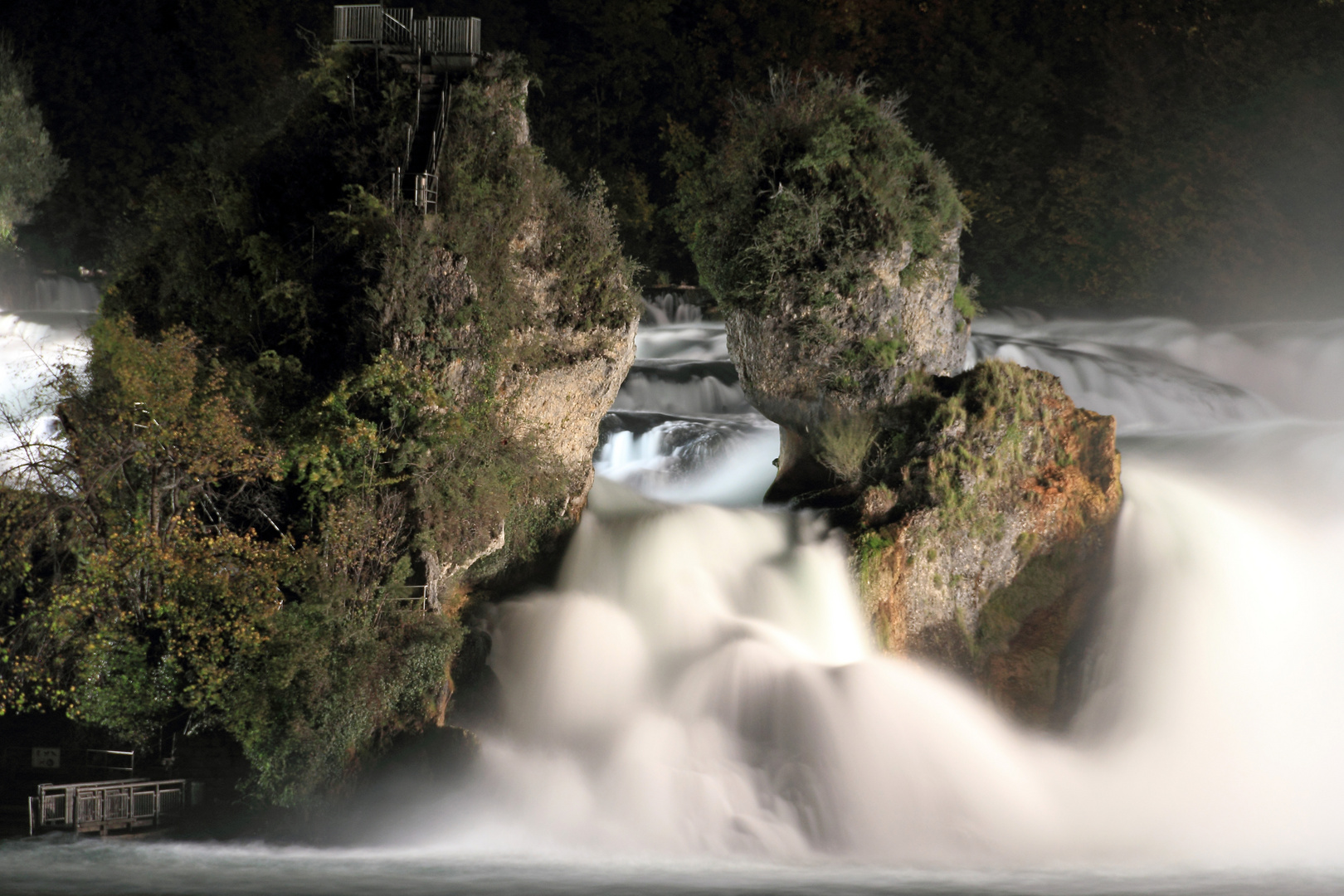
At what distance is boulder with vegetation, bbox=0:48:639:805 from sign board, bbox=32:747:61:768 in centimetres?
86

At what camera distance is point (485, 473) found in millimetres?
17594

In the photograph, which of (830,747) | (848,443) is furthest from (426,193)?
(830,747)

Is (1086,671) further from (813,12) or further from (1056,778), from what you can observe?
(813,12)

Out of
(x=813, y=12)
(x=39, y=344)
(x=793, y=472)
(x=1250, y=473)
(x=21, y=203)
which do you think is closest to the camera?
(x=793, y=472)

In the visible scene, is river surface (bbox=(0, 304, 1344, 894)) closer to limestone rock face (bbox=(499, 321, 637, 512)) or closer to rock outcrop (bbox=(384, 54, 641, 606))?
limestone rock face (bbox=(499, 321, 637, 512))

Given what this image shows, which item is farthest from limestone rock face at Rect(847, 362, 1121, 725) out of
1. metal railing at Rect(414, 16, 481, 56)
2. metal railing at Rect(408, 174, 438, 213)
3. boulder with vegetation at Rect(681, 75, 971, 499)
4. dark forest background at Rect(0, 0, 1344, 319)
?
dark forest background at Rect(0, 0, 1344, 319)

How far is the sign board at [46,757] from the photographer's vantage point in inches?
665

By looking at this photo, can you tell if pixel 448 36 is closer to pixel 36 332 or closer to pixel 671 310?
pixel 671 310

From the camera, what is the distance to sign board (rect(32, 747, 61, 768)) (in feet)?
55.4

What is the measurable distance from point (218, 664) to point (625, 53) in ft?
88.3

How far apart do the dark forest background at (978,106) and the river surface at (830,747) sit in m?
18.6

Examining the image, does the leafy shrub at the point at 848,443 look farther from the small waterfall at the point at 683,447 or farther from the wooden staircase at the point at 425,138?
the wooden staircase at the point at 425,138

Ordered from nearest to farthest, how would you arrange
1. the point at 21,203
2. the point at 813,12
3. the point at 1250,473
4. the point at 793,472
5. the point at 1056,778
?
the point at 1056,778 → the point at 793,472 → the point at 1250,473 → the point at 21,203 → the point at 813,12

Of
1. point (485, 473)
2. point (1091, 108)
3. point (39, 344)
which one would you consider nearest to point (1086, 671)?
point (485, 473)
